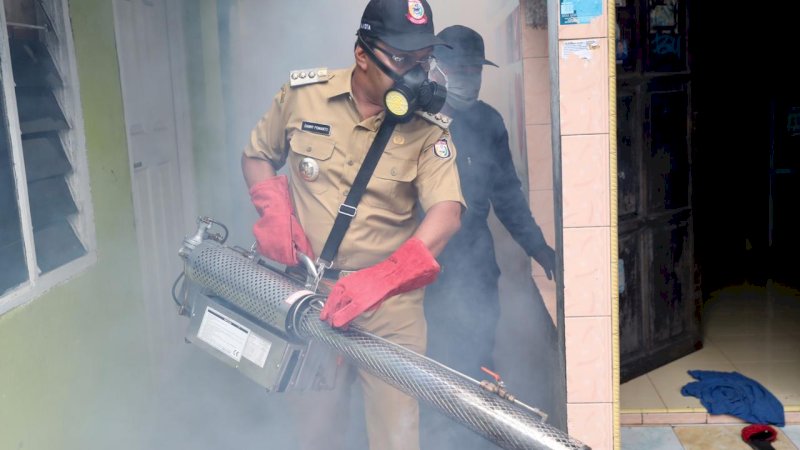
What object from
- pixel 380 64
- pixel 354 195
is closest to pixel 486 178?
pixel 354 195

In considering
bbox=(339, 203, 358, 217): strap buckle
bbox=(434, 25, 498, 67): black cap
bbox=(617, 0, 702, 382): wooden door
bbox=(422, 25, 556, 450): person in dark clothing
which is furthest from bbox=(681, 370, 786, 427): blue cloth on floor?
bbox=(339, 203, 358, 217): strap buckle

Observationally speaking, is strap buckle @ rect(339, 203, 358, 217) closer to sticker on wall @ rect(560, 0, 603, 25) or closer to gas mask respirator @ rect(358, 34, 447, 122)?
gas mask respirator @ rect(358, 34, 447, 122)

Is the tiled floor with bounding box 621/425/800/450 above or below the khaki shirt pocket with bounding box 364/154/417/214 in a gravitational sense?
below

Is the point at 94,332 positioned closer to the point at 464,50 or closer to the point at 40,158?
the point at 40,158

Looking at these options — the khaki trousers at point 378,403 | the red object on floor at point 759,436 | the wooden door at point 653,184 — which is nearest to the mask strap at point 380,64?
the khaki trousers at point 378,403

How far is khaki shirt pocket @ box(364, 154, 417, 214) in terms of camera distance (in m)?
2.89

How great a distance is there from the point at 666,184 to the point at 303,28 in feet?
8.59

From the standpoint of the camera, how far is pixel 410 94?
2576mm

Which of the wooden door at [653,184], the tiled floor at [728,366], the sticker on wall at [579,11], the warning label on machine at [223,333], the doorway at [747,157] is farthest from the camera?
the doorway at [747,157]

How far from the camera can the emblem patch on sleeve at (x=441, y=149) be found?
9.55 ft

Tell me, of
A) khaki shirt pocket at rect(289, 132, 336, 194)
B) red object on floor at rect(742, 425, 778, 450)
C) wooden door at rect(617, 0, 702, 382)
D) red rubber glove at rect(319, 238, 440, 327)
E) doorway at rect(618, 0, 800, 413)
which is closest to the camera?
red rubber glove at rect(319, 238, 440, 327)

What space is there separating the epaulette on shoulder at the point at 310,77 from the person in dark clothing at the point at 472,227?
35.0 inches

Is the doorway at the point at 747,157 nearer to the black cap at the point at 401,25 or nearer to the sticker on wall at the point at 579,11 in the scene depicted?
the sticker on wall at the point at 579,11

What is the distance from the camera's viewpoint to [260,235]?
2.77 m
